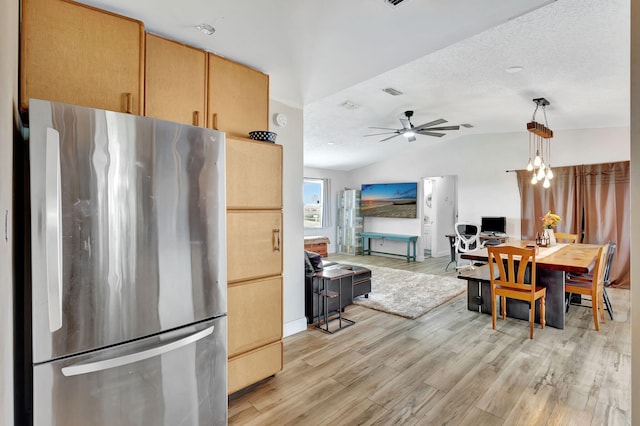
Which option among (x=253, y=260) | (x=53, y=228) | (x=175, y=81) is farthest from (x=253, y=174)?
(x=53, y=228)

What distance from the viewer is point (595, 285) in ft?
11.5

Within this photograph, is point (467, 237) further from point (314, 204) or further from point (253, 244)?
point (253, 244)

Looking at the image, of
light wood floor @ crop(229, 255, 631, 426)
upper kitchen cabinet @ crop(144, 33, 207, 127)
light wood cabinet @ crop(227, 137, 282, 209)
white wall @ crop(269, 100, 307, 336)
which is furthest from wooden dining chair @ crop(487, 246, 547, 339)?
upper kitchen cabinet @ crop(144, 33, 207, 127)

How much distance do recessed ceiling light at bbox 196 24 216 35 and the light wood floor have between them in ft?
8.17

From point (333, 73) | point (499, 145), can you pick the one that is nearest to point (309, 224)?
point (499, 145)

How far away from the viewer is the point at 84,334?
52.8 inches

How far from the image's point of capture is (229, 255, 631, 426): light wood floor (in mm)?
2131

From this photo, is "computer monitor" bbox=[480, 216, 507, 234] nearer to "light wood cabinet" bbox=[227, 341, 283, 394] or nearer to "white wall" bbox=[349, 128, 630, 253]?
"white wall" bbox=[349, 128, 630, 253]

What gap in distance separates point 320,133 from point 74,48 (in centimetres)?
481

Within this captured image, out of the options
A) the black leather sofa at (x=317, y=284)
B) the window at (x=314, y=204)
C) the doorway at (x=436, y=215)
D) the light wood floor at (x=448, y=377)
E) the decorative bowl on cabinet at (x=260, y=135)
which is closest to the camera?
the light wood floor at (x=448, y=377)

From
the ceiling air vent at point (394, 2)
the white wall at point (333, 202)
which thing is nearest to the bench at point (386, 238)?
the white wall at point (333, 202)

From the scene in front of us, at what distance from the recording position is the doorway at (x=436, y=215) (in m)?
8.64

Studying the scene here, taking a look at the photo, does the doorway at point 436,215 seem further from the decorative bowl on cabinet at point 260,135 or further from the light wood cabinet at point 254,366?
the decorative bowl on cabinet at point 260,135

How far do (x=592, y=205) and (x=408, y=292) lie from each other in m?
3.64
